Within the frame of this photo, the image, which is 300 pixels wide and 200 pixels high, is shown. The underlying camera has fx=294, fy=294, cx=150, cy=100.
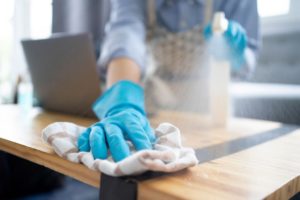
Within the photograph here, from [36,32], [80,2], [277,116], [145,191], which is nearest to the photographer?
[145,191]

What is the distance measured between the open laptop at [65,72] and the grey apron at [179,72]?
18 centimetres

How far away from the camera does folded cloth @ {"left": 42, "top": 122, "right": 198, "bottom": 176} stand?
28cm

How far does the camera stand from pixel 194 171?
1.06 ft

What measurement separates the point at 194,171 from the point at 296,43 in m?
1.46

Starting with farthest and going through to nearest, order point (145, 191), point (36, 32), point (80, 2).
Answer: point (36, 32) < point (80, 2) < point (145, 191)

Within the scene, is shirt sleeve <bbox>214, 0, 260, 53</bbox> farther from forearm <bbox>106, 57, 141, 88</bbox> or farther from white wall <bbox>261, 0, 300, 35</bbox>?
white wall <bbox>261, 0, 300, 35</bbox>

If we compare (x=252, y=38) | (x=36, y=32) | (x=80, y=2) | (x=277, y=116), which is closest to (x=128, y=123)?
(x=252, y=38)

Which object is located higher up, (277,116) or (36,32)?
(36,32)

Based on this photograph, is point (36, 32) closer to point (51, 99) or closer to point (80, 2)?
point (80, 2)

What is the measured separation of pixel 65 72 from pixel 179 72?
12.5 inches

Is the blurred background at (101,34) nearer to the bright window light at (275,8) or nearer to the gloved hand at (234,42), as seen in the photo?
the bright window light at (275,8)

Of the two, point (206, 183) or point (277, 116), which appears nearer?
point (206, 183)

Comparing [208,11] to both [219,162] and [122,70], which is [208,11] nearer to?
[122,70]

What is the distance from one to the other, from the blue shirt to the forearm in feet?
0.15
